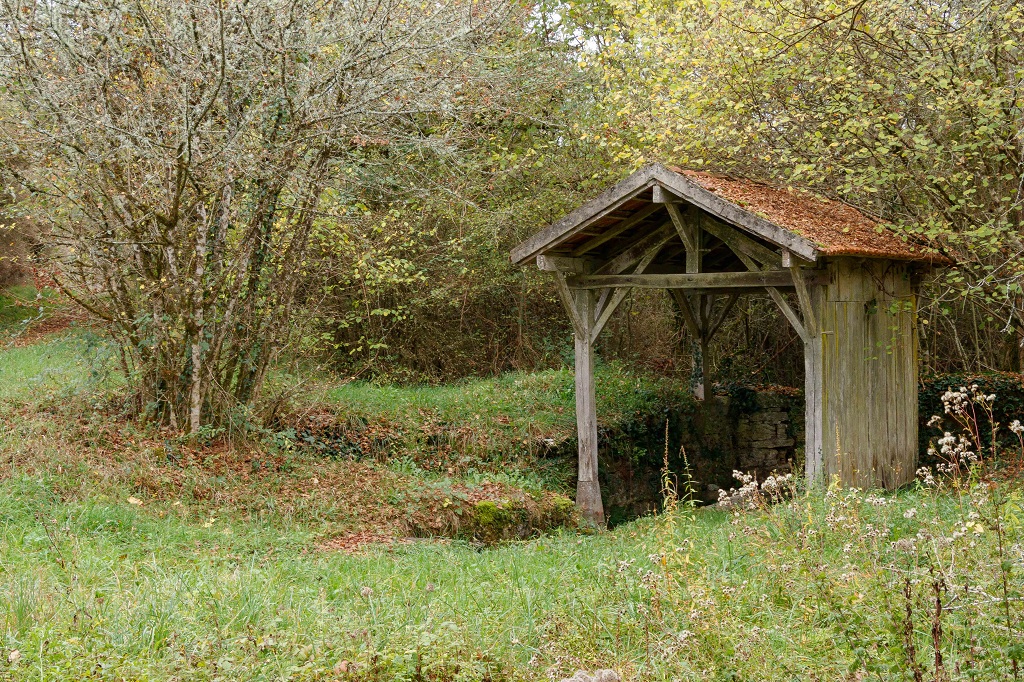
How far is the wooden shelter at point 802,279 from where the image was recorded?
324 inches

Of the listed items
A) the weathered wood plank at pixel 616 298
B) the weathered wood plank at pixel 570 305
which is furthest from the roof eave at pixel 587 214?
the weathered wood plank at pixel 616 298

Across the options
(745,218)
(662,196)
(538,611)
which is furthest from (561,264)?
(538,611)

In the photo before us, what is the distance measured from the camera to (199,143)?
26.2 feet

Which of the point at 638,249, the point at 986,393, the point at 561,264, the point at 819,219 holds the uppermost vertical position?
the point at 819,219

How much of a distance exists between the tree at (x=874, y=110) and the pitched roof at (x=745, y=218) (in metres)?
0.32

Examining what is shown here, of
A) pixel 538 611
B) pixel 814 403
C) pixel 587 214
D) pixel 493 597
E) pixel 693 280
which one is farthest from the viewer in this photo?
pixel 693 280

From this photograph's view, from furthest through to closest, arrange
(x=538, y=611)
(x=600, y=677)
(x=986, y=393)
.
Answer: (x=986, y=393) → (x=538, y=611) → (x=600, y=677)

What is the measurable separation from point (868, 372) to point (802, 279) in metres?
1.65

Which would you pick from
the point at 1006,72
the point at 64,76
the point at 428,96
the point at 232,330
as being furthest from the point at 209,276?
the point at 1006,72

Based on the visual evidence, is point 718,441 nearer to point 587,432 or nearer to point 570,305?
point 587,432

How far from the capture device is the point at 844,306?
8633mm

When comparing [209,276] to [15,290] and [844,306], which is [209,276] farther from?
[15,290]

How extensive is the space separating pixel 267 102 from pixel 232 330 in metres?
Answer: 2.35

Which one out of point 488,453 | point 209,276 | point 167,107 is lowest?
point 488,453
